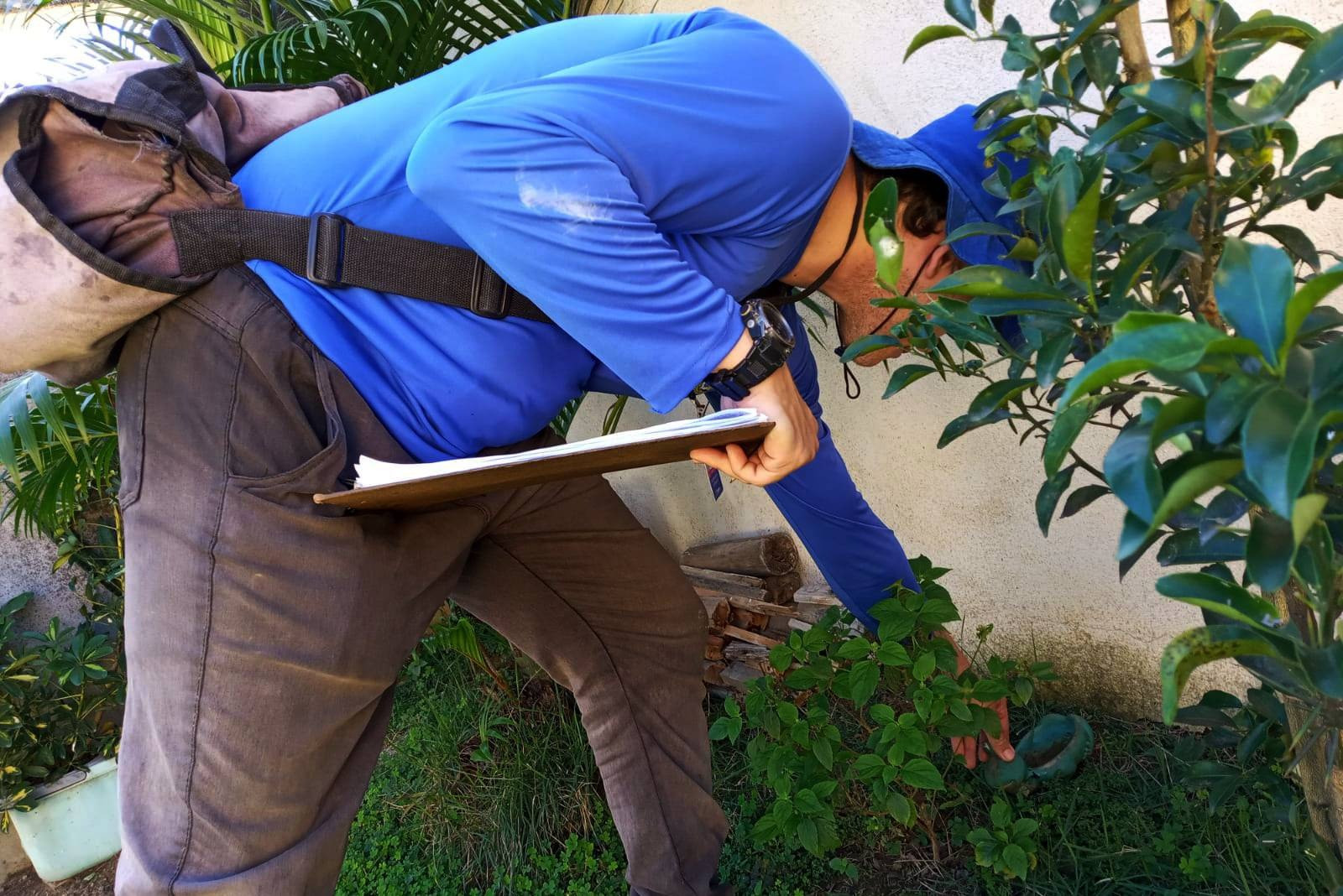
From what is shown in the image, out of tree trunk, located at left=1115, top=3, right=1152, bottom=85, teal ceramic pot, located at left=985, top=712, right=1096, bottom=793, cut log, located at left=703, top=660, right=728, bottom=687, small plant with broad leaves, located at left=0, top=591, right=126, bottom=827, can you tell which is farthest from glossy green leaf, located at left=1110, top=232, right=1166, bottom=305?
small plant with broad leaves, located at left=0, top=591, right=126, bottom=827

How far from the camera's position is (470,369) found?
1.40m

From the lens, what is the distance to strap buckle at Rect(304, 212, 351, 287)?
4.24 feet

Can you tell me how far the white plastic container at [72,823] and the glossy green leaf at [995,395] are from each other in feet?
10.5

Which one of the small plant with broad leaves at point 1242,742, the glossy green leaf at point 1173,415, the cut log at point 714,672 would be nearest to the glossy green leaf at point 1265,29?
the glossy green leaf at point 1173,415

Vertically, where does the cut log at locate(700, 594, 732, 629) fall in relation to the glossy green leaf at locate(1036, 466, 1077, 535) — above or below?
below

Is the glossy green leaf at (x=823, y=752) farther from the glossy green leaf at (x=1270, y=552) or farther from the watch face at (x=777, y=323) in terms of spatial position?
the glossy green leaf at (x=1270, y=552)

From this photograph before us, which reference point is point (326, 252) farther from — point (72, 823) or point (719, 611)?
point (72, 823)

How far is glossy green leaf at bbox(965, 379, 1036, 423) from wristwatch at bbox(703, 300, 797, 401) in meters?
0.29

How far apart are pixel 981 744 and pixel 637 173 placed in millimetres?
1405

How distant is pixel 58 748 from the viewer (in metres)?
3.38

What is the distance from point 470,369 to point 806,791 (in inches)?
38.7

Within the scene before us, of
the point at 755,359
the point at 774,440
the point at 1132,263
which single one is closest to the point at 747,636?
the point at 774,440

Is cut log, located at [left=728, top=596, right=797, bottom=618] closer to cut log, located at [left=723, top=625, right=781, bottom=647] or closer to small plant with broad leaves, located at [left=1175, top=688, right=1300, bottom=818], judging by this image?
cut log, located at [left=723, top=625, right=781, bottom=647]

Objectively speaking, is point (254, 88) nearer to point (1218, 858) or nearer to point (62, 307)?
point (62, 307)
